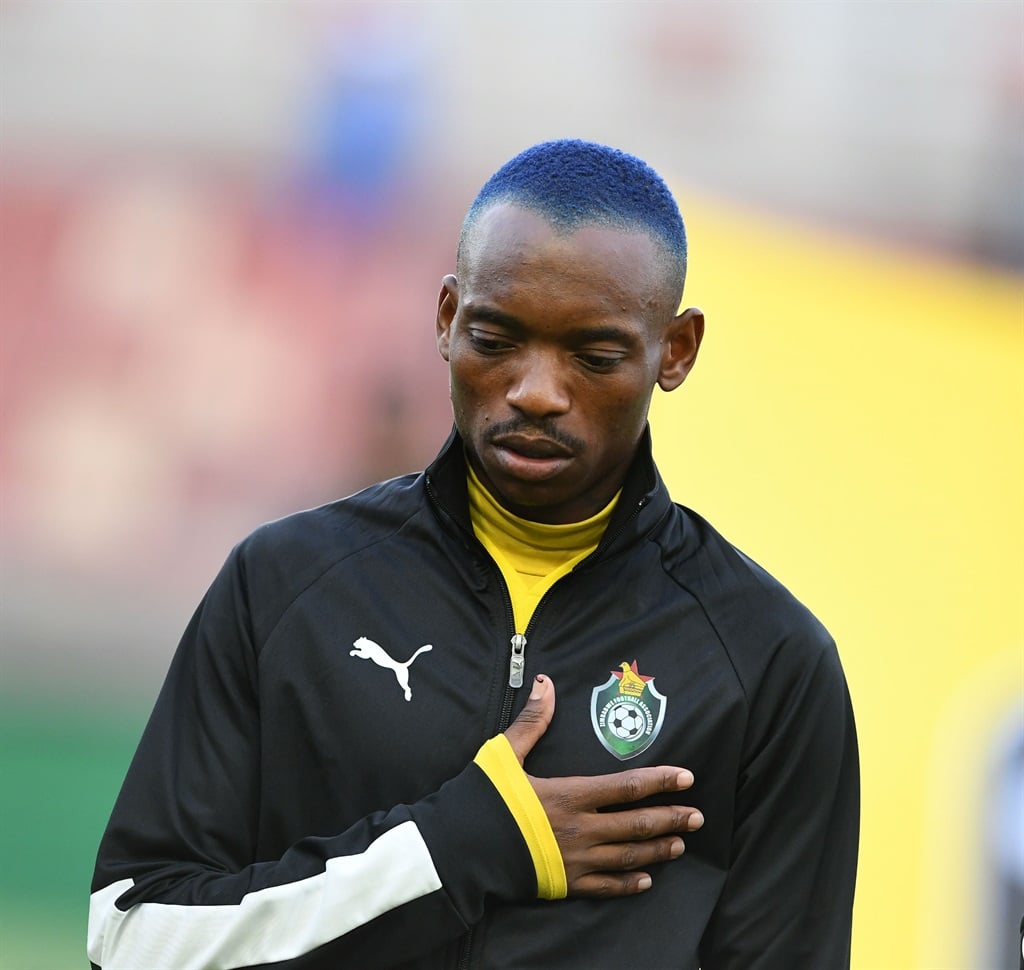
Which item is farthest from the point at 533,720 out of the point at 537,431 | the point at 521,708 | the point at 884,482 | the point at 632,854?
the point at 884,482

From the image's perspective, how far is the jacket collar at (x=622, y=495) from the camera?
56.1 inches

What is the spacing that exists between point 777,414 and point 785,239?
452 millimetres

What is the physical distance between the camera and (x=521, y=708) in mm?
1338

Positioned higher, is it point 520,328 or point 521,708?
point 520,328

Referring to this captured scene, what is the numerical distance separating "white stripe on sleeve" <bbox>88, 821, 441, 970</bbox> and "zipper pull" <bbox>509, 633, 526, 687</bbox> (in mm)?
165

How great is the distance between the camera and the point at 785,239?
356 cm

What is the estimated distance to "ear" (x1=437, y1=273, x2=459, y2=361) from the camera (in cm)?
140

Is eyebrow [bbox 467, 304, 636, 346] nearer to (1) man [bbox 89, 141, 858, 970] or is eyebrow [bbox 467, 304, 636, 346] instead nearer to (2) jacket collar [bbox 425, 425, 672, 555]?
(1) man [bbox 89, 141, 858, 970]

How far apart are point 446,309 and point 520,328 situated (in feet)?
0.46

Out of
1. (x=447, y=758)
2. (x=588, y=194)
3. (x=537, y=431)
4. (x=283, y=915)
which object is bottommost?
(x=283, y=915)

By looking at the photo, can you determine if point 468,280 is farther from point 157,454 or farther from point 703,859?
point 157,454

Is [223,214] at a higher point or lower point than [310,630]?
higher

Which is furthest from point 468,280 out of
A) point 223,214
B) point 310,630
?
point 223,214

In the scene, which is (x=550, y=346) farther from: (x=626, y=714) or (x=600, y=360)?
(x=626, y=714)
